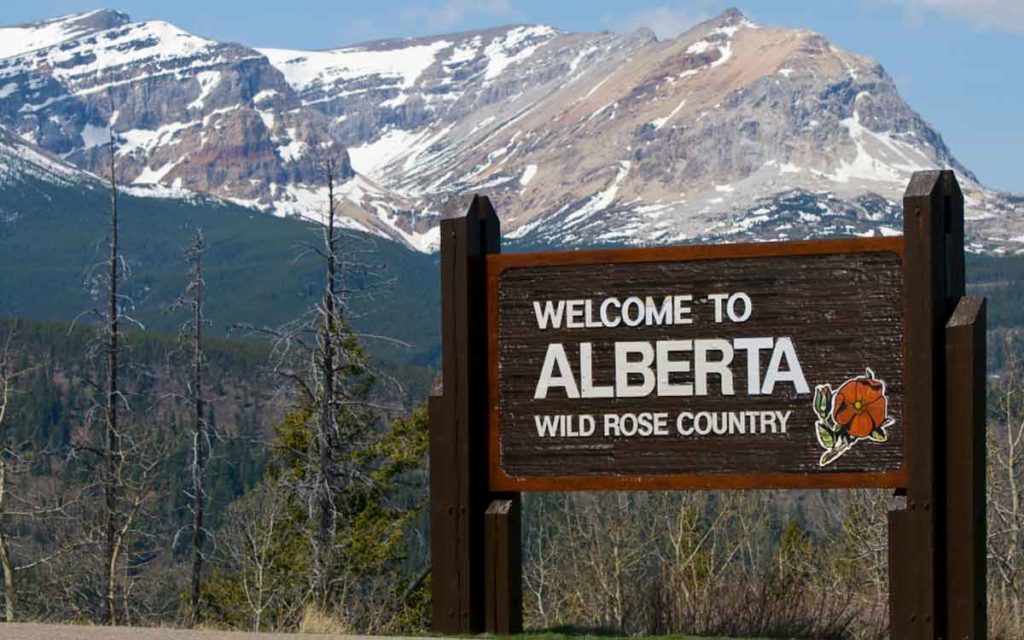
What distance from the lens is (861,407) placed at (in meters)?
13.3

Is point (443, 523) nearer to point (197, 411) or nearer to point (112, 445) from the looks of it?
point (112, 445)

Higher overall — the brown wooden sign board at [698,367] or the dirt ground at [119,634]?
the brown wooden sign board at [698,367]

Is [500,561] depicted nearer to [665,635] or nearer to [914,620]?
[665,635]

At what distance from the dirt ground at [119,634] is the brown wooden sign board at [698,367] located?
240cm

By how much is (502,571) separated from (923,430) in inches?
134

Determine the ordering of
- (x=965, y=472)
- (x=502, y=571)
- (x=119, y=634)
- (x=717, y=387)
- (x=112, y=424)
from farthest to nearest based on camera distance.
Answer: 1. (x=112, y=424)
2. (x=502, y=571)
3. (x=717, y=387)
4. (x=965, y=472)
5. (x=119, y=634)

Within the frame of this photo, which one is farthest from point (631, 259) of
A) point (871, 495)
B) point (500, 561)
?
point (871, 495)

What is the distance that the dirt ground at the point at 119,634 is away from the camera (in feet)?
40.1

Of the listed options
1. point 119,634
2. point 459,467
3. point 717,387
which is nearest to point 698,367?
point 717,387

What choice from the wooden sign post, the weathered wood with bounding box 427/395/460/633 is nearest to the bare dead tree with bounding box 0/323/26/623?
the weathered wood with bounding box 427/395/460/633

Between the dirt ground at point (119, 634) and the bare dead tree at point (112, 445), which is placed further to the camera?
the bare dead tree at point (112, 445)

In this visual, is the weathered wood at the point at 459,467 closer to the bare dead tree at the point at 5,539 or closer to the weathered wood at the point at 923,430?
the weathered wood at the point at 923,430

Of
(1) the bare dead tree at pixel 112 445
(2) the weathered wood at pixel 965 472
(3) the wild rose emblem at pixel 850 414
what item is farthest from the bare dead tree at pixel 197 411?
(2) the weathered wood at pixel 965 472

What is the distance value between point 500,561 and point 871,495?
1848 centimetres
